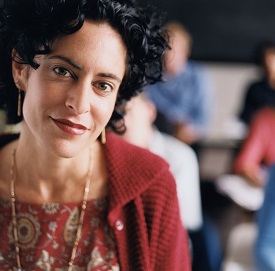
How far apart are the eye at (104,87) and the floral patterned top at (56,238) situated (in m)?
0.30

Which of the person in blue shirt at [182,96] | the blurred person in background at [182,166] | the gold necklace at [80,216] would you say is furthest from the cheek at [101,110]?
the person in blue shirt at [182,96]

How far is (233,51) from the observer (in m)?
5.75

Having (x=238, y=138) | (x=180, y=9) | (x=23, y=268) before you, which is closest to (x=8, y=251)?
(x=23, y=268)

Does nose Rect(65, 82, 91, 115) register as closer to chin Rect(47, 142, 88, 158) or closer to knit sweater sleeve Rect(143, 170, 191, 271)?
chin Rect(47, 142, 88, 158)

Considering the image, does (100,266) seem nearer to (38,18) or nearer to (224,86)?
(38,18)

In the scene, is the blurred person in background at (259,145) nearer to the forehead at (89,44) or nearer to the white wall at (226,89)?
the forehead at (89,44)

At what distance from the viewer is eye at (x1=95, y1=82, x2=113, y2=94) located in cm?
109

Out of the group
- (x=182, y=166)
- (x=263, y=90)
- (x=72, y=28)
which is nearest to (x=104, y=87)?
(x=72, y=28)

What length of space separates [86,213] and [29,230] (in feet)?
0.47

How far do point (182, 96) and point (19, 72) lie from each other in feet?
10.7

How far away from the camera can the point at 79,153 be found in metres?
1.25

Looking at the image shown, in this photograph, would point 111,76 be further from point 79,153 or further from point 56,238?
point 56,238

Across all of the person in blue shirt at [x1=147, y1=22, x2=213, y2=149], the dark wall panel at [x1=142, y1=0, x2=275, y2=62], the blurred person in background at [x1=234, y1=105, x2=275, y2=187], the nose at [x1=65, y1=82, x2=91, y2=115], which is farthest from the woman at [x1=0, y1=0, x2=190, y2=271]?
the dark wall panel at [x1=142, y1=0, x2=275, y2=62]

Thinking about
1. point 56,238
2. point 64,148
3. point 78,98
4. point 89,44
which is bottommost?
point 56,238
